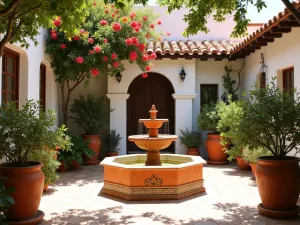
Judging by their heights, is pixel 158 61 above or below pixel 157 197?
above

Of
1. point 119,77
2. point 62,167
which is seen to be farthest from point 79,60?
point 62,167

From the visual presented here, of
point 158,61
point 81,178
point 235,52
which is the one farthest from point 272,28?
point 81,178

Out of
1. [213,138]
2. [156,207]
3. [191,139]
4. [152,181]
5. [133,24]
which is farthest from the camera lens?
[191,139]

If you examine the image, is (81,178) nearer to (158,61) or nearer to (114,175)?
(114,175)

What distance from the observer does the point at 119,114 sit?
11.8m

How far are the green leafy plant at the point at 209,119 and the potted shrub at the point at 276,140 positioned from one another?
5036mm

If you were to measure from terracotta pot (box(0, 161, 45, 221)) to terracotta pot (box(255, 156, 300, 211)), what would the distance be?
11.2ft

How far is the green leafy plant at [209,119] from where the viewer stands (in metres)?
10.7

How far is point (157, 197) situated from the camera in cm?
650

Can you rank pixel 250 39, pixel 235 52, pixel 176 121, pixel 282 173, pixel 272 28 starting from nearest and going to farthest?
pixel 282 173 → pixel 272 28 → pixel 250 39 → pixel 235 52 → pixel 176 121

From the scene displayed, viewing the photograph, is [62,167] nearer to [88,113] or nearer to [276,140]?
[88,113]

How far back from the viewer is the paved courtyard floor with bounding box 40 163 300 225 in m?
5.20

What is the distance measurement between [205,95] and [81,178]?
5.84 m

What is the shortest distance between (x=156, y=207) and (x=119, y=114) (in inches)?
240
